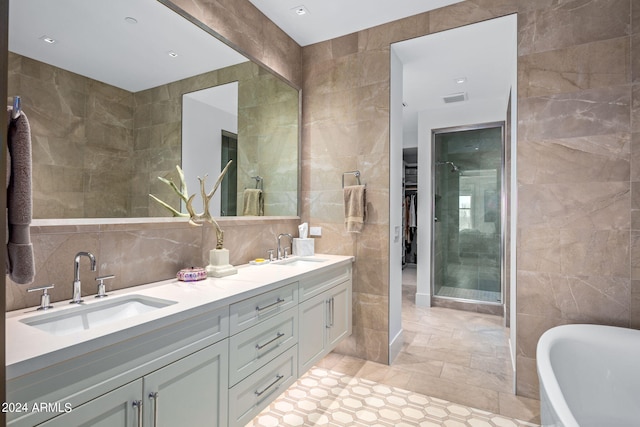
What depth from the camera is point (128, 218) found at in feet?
5.58

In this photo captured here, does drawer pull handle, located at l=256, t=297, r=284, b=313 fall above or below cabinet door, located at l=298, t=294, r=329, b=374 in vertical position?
above

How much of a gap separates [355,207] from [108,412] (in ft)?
6.82

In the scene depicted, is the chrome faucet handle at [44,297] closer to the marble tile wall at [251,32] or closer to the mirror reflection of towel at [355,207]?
the marble tile wall at [251,32]

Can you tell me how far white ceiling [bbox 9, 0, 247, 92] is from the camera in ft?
4.46

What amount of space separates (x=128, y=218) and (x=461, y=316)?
3741 mm

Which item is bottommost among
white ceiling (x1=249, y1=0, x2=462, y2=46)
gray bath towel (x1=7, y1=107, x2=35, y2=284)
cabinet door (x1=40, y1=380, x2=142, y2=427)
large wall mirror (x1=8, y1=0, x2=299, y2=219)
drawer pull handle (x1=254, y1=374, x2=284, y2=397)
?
drawer pull handle (x1=254, y1=374, x2=284, y2=397)

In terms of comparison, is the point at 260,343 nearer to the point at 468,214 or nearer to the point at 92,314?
the point at 92,314

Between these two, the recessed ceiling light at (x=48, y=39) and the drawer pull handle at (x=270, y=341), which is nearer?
the recessed ceiling light at (x=48, y=39)

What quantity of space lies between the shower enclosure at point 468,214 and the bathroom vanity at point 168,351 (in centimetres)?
277

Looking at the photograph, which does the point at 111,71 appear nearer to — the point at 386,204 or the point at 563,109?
the point at 386,204

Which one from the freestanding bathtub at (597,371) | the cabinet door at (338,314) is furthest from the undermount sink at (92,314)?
the freestanding bathtub at (597,371)

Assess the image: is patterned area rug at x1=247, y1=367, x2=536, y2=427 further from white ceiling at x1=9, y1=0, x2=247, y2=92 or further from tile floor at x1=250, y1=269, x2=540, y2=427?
white ceiling at x1=9, y1=0, x2=247, y2=92

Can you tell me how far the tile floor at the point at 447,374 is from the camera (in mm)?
2057

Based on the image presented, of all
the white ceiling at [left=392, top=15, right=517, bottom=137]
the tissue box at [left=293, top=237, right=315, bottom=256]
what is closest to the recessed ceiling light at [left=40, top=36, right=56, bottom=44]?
the tissue box at [left=293, top=237, right=315, bottom=256]
